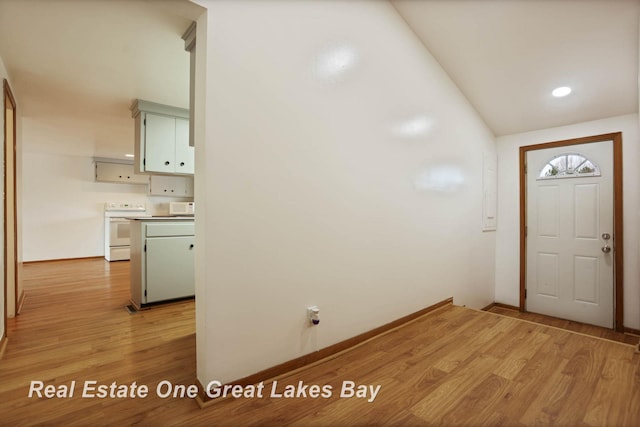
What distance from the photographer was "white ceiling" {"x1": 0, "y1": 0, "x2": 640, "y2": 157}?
6.17ft

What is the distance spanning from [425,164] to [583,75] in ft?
5.46

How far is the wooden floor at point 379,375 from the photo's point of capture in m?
1.37

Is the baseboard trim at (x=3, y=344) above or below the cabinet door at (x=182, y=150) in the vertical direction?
below

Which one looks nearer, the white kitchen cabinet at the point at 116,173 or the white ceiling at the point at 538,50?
the white ceiling at the point at 538,50

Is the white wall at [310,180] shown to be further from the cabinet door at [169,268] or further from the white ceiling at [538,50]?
the cabinet door at [169,268]

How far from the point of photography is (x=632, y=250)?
304 centimetres

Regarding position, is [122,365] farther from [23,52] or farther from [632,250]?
[632,250]

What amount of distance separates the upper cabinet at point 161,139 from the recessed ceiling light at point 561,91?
406cm

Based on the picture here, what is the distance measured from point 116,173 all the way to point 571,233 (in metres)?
8.30

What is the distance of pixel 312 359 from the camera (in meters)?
1.84

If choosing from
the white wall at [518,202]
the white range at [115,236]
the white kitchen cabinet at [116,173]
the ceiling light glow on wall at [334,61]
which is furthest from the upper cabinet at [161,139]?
the white wall at [518,202]

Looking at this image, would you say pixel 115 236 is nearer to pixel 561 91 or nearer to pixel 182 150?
pixel 182 150

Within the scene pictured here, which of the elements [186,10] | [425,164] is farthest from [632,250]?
[186,10]

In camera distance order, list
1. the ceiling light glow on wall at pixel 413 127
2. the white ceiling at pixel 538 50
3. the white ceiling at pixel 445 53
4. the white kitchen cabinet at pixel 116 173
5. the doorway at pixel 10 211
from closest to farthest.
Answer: the white ceiling at pixel 445 53 < the white ceiling at pixel 538 50 < the doorway at pixel 10 211 < the ceiling light glow on wall at pixel 413 127 < the white kitchen cabinet at pixel 116 173
